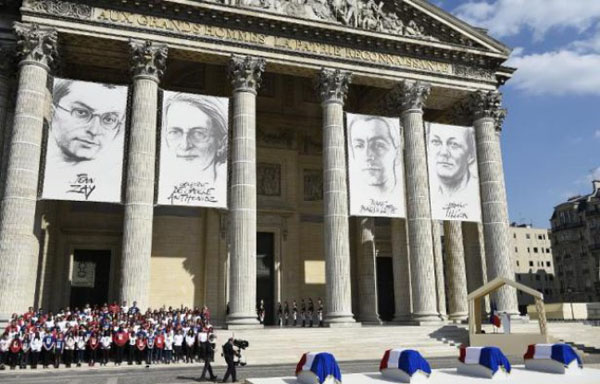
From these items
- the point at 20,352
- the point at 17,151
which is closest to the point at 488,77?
the point at 17,151

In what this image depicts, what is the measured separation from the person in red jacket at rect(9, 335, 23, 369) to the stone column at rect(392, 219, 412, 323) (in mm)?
16395

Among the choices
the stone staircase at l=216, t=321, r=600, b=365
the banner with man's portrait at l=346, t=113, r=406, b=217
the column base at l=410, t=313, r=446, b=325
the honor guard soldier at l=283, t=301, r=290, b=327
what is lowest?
the stone staircase at l=216, t=321, r=600, b=365

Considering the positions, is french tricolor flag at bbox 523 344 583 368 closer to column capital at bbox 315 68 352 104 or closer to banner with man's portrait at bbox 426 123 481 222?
banner with man's portrait at bbox 426 123 481 222

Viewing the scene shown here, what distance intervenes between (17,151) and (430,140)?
17254mm

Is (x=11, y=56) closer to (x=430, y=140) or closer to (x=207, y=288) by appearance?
(x=207, y=288)

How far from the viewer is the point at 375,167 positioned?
2347cm

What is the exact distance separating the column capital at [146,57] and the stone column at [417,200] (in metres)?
11.0

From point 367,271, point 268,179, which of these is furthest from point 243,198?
point 367,271

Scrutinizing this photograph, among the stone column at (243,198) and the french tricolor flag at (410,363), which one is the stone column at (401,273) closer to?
the stone column at (243,198)

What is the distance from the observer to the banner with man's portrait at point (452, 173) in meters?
24.5

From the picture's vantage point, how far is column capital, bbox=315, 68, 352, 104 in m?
23.6

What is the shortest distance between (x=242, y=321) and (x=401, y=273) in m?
9.40
